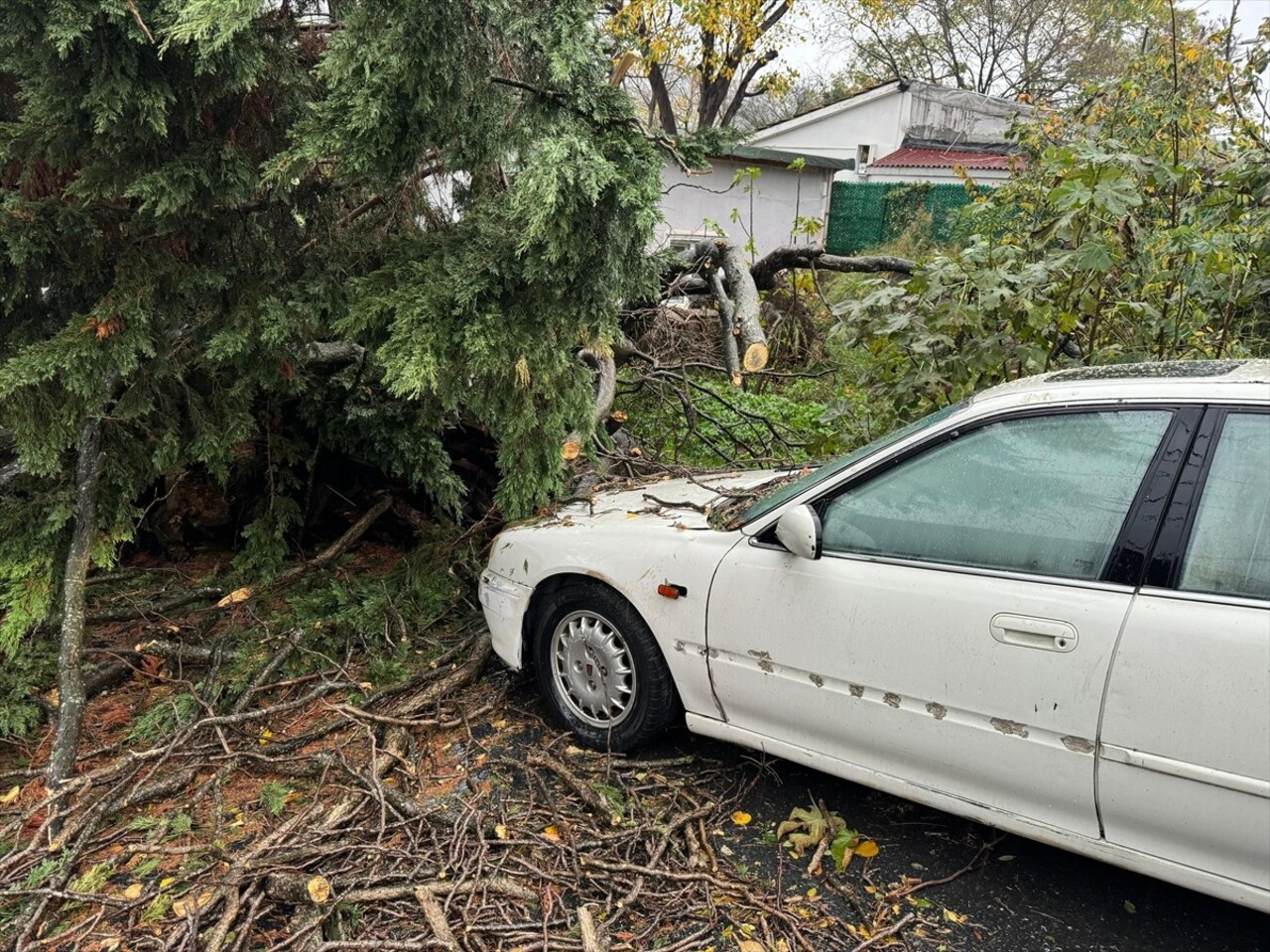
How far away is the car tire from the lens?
3.30 meters

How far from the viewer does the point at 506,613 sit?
3793 millimetres

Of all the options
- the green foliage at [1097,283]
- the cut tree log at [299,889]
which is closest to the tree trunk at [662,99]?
the green foliage at [1097,283]

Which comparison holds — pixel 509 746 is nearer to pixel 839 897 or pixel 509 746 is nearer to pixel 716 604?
pixel 716 604

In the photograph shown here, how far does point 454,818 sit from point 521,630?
2.88 feet

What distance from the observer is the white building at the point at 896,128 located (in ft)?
73.7

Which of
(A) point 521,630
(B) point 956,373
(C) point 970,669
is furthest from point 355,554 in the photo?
(C) point 970,669

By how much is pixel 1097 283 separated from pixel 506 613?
3.28 m

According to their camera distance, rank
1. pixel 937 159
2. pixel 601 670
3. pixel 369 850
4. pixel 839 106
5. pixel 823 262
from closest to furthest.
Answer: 1. pixel 369 850
2. pixel 601 670
3. pixel 823 262
4. pixel 937 159
5. pixel 839 106

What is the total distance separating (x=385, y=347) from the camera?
347cm

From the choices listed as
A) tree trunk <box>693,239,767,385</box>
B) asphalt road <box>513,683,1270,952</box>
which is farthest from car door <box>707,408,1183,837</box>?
tree trunk <box>693,239,767,385</box>

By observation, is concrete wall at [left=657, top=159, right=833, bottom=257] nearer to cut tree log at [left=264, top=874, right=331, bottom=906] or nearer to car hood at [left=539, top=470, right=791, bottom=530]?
car hood at [left=539, top=470, right=791, bottom=530]

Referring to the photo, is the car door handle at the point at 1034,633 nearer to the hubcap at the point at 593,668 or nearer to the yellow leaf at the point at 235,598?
the hubcap at the point at 593,668

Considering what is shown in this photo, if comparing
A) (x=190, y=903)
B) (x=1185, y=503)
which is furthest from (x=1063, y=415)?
(x=190, y=903)

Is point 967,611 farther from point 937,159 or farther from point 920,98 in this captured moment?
point 920,98
